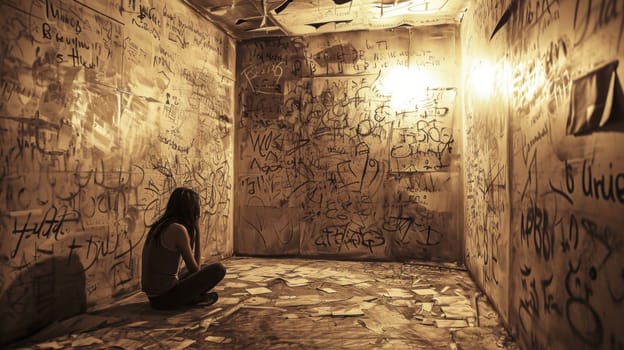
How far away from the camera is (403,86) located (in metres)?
6.99

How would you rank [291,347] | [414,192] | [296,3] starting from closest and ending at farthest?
1. [291,347]
2. [296,3]
3. [414,192]

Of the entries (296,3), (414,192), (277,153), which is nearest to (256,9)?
(296,3)

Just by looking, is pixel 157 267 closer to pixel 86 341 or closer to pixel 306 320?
pixel 86 341

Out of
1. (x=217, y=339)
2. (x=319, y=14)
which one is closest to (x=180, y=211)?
(x=217, y=339)

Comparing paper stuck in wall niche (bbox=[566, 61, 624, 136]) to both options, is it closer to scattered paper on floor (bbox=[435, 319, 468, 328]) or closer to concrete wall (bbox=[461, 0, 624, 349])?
concrete wall (bbox=[461, 0, 624, 349])

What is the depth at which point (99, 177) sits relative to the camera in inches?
171

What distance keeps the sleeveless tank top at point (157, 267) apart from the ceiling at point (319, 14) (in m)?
3.81

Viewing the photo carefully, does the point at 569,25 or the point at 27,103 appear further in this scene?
the point at 27,103

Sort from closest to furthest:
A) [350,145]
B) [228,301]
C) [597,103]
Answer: [597,103] < [228,301] < [350,145]

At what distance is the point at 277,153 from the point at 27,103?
14.2ft

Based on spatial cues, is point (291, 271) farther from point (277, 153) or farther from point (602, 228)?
point (602, 228)

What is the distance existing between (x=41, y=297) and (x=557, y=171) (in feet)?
14.6

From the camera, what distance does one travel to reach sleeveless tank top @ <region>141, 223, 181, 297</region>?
4141mm

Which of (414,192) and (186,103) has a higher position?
(186,103)
